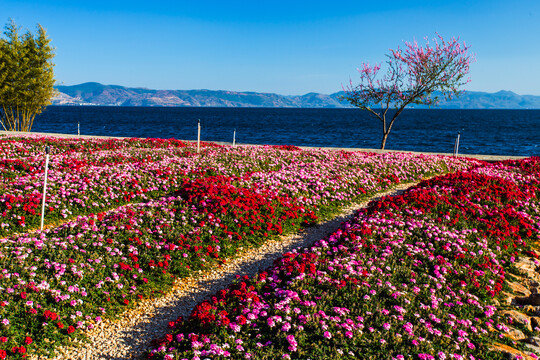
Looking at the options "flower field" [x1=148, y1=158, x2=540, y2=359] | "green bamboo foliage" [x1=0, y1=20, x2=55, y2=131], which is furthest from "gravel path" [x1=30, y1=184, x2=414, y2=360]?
"green bamboo foliage" [x1=0, y1=20, x2=55, y2=131]

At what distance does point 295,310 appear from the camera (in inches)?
282

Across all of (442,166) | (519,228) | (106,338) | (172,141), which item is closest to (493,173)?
(442,166)

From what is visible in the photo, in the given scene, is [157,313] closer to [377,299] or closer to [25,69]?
[377,299]

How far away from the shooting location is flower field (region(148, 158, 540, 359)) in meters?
6.50

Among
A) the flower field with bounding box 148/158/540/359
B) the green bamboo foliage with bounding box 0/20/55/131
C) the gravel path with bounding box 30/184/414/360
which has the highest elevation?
the green bamboo foliage with bounding box 0/20/55/131

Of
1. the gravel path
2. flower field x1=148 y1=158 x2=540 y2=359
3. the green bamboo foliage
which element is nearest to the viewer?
flower field x1=148 y1=158 x2=540 y2=359

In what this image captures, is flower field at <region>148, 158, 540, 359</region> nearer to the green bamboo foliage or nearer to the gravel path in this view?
the gravel path

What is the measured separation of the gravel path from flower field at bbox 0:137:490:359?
28cm

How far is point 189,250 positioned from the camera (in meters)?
10.7

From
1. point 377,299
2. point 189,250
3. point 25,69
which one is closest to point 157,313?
point 189,250

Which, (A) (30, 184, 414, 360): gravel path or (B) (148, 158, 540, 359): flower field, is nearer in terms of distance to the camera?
(B) (148, 158, 540, 359): flower field

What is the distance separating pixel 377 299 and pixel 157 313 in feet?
15.8

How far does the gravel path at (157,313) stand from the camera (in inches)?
272

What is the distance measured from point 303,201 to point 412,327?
9276 mm
